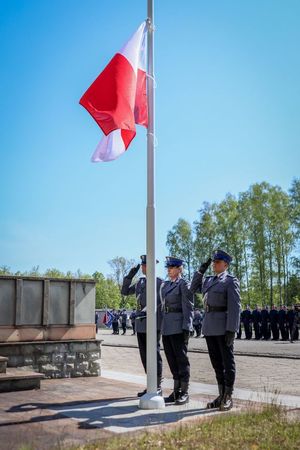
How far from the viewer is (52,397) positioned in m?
7.55

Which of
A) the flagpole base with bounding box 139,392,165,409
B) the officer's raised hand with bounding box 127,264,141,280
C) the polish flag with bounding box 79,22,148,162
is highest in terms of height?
the polish flag with bounding box 79,22,148,162

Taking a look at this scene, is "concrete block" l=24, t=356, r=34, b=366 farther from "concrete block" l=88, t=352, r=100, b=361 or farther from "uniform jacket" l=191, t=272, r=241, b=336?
"uniform jacket" l=191, t=272, r=241, b=336

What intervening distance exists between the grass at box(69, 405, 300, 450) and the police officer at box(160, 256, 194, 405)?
1444 mm

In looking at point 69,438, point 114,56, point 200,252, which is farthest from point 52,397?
point 200,252

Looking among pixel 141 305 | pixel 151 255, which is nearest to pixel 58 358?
pixel 141 305

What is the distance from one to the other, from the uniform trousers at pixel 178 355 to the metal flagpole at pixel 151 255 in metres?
0.55

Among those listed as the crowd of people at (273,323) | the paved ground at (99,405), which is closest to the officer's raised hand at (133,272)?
the paved ground at (99,405)

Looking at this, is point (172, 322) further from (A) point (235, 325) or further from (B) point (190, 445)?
(B) point (190, 445)

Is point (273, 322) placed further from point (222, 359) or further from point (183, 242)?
point (183, 242)

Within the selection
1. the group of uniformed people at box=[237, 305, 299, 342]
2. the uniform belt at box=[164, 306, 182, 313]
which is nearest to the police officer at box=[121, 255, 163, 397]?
the uniform belt at box=[164, 306, 182, 313]

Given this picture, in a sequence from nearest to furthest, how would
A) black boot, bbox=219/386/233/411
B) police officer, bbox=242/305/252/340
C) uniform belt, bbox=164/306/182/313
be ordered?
1. black boot, bbox=219/386/233/411
2. uniform belt, bbox=164/306/182/313
3. police officer, bbox=242/305/252/340

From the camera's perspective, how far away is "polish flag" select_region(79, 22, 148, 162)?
283 inches

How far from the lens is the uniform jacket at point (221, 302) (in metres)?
6.68

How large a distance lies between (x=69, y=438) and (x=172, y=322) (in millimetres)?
2621
